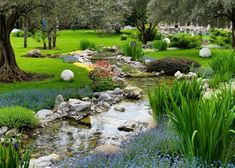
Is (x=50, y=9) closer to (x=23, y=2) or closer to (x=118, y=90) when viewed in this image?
(x=23, y=2)

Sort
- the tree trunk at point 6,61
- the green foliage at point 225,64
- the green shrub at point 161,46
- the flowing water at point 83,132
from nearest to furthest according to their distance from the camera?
the flowing water at point 83,132 → the green foliage at point 225,64 → the tree trunk at point 6,61 → the green shrub at point 161,46

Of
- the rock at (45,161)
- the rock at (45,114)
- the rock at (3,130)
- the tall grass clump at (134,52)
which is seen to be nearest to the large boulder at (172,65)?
the tall grass clump at (134,52)

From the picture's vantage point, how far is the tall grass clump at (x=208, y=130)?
5676mm

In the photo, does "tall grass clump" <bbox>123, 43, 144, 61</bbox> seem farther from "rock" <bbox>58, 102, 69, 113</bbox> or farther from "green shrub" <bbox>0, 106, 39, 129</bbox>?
"green shrub" <bbox>0, 106, 39, 129</bbox>

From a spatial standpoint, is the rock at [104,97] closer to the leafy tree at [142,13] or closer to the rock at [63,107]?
the rock at [63,107]

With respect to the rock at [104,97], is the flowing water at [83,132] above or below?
below

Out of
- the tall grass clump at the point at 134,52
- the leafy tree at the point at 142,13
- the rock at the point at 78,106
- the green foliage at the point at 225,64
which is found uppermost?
the leafy tree at the point at 142,13

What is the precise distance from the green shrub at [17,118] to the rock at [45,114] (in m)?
1.03

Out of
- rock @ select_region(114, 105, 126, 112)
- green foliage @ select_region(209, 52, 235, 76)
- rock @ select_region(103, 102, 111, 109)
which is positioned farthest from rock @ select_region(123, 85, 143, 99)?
green foliage @ select_region(209, 52, 235, 76)

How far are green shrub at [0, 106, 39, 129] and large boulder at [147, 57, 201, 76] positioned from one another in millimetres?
11198

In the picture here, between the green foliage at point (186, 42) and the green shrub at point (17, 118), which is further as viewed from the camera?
the green foliage at point (186, 42)

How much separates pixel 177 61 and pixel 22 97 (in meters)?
9.83

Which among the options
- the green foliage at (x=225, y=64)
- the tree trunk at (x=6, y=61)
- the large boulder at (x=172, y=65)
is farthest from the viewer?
the large boulder at (x=172, y=65)

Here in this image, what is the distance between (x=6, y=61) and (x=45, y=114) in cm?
542
